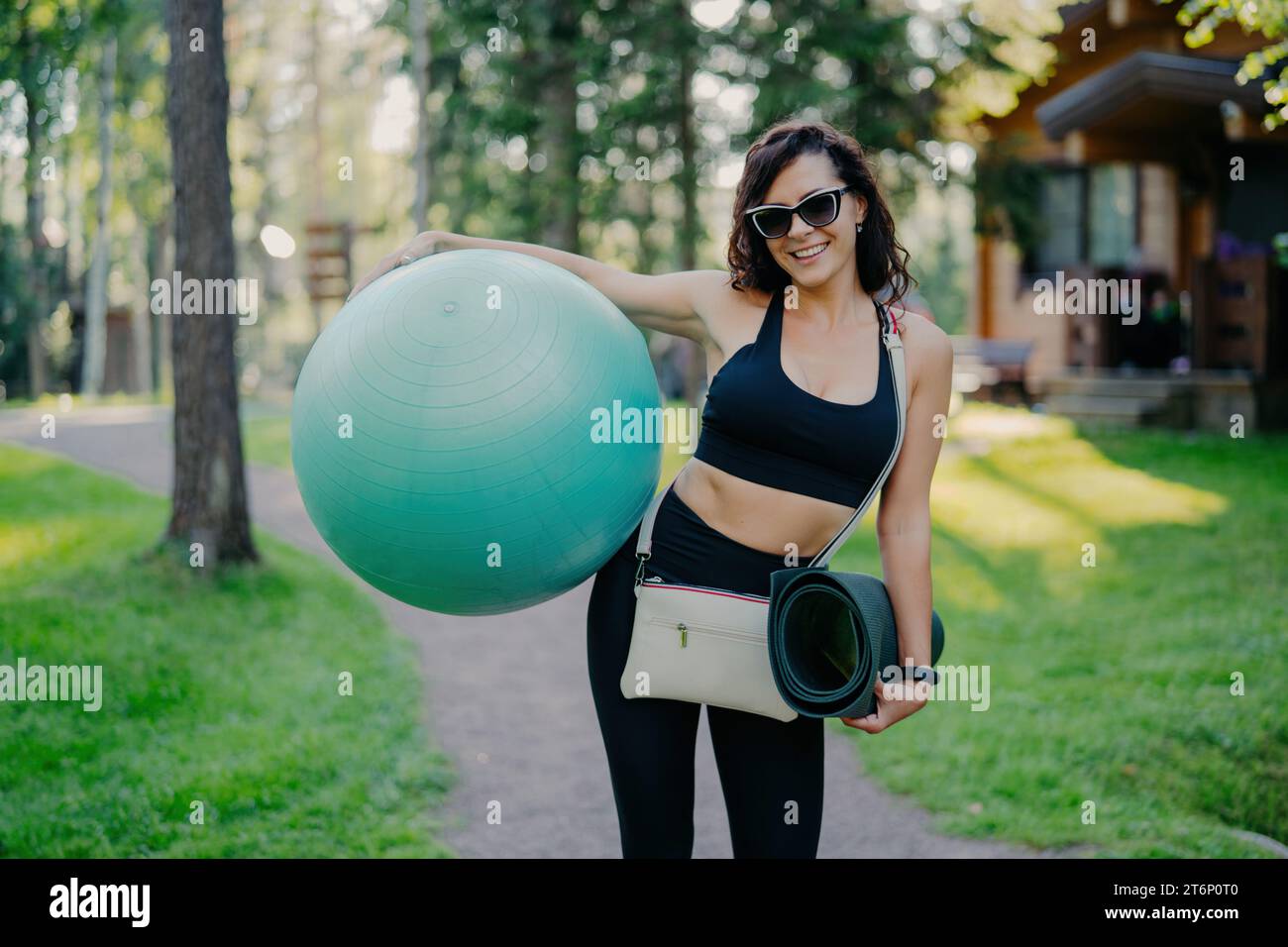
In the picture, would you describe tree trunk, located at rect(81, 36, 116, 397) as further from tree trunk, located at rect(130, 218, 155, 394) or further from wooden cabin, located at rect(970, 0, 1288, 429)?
wooden cabin, located at rect(970, 0, 1288, 429)

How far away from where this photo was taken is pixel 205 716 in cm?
555

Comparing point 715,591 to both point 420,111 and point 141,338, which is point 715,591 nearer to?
point 420,111

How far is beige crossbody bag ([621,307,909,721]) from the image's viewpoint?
254 cm

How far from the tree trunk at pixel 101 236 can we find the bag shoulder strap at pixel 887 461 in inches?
847

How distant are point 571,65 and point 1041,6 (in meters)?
6.63

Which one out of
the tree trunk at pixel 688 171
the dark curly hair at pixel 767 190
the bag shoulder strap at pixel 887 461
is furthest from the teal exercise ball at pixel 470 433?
the tree trunk at pixel 688 171

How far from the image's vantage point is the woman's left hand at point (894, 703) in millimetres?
2500

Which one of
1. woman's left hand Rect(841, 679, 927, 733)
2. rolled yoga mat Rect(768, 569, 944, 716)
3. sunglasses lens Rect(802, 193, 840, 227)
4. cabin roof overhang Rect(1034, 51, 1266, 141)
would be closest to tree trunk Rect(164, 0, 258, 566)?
sunglasses lens Rect(802, 193, 840, 227)

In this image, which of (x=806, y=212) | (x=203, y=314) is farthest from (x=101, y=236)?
(x=806, y=212)

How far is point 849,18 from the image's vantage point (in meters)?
11.6

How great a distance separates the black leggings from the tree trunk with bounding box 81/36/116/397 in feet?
Result: 70.8

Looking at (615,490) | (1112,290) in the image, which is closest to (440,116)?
(1112,290)

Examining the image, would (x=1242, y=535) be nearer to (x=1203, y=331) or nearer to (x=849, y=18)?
(x=1203, y=331)

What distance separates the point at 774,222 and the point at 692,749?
119 cm
